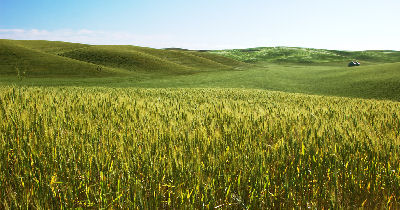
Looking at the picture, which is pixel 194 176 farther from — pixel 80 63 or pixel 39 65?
pixel 80 63

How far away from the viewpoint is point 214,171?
2.52 metres

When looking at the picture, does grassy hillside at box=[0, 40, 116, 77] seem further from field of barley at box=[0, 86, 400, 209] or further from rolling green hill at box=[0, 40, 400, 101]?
field of barley at box=[0, 86, 400, 209]

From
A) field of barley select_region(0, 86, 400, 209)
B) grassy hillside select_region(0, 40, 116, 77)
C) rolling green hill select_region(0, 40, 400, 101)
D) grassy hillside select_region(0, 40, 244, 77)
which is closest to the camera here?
field of barley select_region(0, 86, 400, 209)

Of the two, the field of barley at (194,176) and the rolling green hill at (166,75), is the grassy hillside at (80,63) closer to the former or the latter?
the rolling green hill at (166,75)

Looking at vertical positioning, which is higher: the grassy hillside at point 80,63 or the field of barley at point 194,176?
the grassy hillside at point 80,63

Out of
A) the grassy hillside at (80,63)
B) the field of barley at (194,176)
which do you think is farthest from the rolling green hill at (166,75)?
the field of barley at (194,176)

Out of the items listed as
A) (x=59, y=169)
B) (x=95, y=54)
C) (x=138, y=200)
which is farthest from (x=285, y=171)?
(x=95, y=54)

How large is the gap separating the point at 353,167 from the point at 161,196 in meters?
2.32

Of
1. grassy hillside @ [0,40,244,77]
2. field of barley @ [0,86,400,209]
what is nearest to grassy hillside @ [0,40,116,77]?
grassy hillside @ [0,40,244,77]

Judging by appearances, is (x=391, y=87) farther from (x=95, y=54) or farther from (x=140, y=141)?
(x=95, y=54)

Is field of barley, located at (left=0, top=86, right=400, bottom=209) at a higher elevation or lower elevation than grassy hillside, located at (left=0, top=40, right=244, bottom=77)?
lower

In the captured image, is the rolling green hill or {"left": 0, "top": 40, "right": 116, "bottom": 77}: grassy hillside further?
{"left": 0, "top": 40, "right": 116, "bottom": 77}: grassy hillside

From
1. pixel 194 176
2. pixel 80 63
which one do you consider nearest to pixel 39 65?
pixel 80 63

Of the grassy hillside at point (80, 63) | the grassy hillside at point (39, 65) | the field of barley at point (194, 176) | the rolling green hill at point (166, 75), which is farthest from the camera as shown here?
the grassy hillside at point (80, 63)
